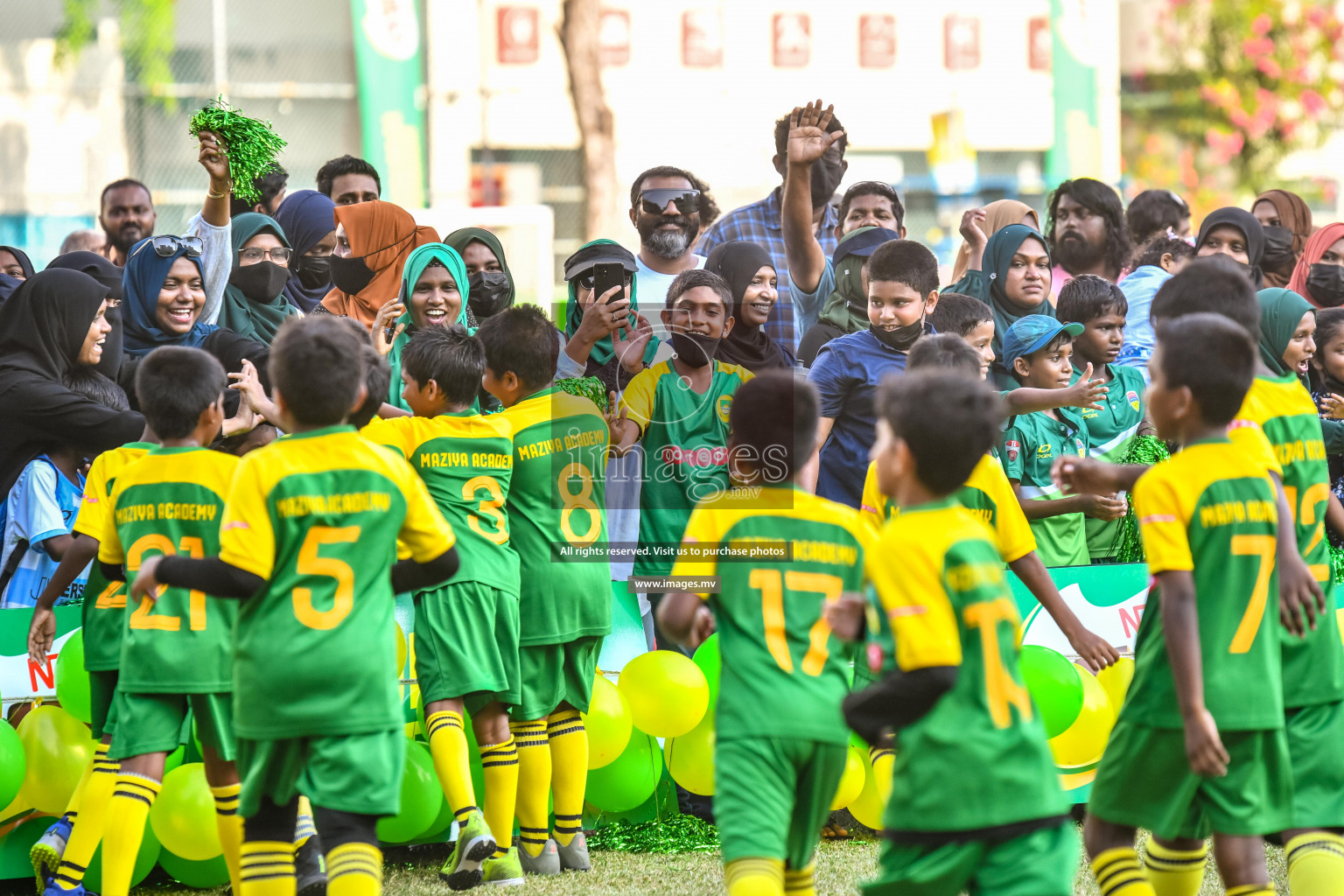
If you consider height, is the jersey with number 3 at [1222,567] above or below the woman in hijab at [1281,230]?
below

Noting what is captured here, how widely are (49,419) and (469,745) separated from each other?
1.88m

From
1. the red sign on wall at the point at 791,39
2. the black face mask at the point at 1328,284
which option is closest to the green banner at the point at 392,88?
the red sign on wall at the point at 791,39

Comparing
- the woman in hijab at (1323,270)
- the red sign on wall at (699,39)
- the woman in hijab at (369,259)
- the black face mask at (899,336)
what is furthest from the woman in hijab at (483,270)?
the red sign on wall at (699,39)

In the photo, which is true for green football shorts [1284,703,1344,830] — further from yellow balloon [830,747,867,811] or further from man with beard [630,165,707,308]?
man with beard [630,165,707,308]

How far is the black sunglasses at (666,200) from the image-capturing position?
6770mm

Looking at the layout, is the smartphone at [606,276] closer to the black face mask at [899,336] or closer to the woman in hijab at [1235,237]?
the black face mask at [899,336]

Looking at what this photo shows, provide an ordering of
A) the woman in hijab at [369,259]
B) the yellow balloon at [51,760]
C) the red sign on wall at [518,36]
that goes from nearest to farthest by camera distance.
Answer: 1. the yellow balloon at [51,760]
2. the woman in hijab at [369,259]
3. the red sign on wall at [518,36]

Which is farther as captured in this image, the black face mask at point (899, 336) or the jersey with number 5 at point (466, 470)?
the black face mask at point (899, 336)

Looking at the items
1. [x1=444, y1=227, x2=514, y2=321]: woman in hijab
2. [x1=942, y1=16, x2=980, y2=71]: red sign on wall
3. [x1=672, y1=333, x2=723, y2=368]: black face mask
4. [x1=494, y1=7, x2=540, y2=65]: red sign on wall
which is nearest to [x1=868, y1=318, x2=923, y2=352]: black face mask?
[x1=672, y1=333, x2=723, y2=368]: black face mask

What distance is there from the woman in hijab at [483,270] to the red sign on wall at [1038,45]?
16.5m

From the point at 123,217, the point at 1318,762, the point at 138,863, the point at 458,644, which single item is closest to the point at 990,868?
the point at 1318,762

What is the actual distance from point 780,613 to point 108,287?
340 centimetres

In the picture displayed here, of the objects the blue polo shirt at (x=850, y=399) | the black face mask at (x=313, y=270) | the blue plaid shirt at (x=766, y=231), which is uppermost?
the blue plaid shirt at (x=766, y=231)

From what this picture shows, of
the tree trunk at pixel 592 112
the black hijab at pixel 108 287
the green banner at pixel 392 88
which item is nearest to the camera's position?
the black hijab at pixel 108 287
